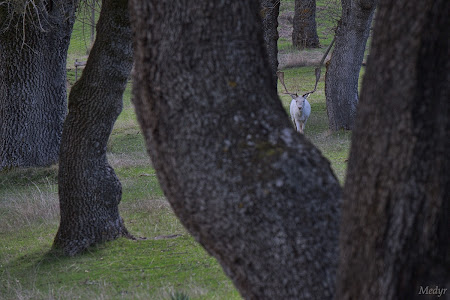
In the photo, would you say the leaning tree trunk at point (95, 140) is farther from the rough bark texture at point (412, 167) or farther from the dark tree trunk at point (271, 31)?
the dark tree trunk at point (271, 31)

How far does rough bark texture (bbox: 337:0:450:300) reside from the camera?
8.12 ft

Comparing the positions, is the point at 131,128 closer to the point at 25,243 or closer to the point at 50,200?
the point at 50,200

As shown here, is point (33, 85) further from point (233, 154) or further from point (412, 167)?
point (412, 167)

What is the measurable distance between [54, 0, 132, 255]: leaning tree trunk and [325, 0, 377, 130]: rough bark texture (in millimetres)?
9019

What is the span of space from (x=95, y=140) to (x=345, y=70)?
9.58 m

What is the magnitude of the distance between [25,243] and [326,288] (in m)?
5.87

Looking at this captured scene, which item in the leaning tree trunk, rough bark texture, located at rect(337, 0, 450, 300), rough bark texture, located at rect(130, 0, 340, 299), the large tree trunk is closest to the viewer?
rough bark texture, located at rect(337, 0, 450, 300)

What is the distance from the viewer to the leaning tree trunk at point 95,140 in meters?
6.82

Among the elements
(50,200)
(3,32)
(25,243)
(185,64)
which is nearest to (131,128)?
(3,32)

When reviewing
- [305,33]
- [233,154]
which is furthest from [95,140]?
[305,33]

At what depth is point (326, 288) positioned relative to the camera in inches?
112

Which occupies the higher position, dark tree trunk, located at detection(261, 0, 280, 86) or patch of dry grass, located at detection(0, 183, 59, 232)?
dark tree trunk, located at detection(261, 0, 280, 86)

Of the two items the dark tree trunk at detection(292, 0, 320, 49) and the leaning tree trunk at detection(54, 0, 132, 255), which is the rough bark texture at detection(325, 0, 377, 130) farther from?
the dark tree trunk at detection(292, 0, 320, 49)

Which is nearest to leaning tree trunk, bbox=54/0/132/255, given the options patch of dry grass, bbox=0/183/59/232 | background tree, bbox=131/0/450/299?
patch of dry grass, bbox=0/183/59/232
